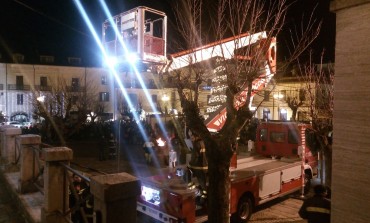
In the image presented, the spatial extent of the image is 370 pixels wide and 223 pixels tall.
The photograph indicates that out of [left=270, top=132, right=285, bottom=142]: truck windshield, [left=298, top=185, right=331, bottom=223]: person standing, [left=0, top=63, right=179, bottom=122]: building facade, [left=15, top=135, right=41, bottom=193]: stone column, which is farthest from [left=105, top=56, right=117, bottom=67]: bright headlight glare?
[left=0, top=63, right=179, bottom=122]: building facade

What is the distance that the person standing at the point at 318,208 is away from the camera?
6.09 m

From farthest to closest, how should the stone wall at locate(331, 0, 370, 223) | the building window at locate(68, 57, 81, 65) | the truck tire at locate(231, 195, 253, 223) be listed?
Answer: the building window at locate(68, 57, 81, 65) → the truck tire at locate(231, 195, 253, 223) → the stone wall at locate(331, 0, 370, 223)

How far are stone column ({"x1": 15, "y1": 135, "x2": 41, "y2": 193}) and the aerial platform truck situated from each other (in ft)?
9.15

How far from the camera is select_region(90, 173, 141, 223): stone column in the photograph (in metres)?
3.35

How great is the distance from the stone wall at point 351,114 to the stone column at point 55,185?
4112 millimetres

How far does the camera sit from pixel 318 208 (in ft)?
20.2

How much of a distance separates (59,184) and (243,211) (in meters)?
5.88

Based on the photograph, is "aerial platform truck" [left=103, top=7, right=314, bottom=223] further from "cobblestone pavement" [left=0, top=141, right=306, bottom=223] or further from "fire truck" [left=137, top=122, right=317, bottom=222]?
"cobblestone pavement" [left=0, top=141, right=306, bottom=223]

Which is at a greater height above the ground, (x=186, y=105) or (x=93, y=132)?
(x=186, y=105)

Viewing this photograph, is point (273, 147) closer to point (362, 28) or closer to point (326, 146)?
point (326, 146)

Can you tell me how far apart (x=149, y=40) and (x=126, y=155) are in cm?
1297

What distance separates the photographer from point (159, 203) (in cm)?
813

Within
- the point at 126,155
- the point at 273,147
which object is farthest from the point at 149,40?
the point at 126,155

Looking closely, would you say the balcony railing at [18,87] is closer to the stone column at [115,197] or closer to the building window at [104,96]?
the building window at [104,96]
